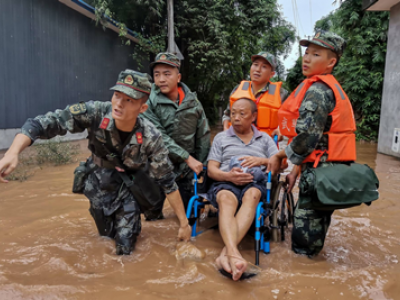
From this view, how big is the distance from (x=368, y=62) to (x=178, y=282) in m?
12.5

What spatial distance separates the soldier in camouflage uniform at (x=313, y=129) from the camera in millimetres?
2588

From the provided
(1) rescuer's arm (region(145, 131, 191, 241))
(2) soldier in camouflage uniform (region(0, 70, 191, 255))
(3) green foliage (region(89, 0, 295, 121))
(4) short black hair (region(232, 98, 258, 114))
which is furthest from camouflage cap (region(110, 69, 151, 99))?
(3) green foliage (region(89, 0, 295, 121))

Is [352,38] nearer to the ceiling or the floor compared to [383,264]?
nearer to the ceiling

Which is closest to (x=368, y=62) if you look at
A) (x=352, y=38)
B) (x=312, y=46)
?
(x=352, y=38)

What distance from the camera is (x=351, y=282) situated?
2.44 meters

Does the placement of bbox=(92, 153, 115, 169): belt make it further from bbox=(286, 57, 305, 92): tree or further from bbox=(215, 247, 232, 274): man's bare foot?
bbox=(286, 57, 305, 92): tree

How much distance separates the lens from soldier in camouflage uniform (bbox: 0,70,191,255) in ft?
8.27

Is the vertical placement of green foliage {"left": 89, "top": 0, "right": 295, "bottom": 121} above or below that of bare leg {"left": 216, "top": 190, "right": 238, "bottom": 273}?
above

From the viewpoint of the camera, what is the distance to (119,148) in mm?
2736

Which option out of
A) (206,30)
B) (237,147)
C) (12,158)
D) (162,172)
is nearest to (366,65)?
(206,30)

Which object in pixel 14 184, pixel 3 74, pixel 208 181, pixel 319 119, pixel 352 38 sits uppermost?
pixel 352 38

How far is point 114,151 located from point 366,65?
1215 cm

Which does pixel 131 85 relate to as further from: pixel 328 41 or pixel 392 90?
pixel 392 90

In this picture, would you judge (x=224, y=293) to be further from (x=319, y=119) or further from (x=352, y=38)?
(x=352, y=38)
